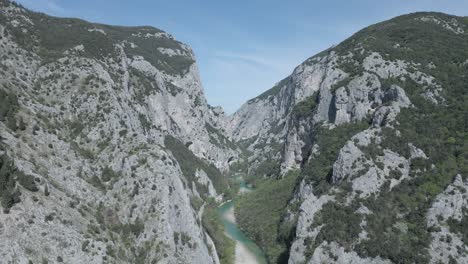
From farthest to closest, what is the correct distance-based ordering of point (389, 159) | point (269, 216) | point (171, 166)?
point (269, 216) < point (389, 159) < point (171, 166)

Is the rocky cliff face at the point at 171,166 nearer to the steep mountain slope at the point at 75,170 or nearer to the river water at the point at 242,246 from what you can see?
the steep mountain slope at the point at 75,170

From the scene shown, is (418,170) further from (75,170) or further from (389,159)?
(75,170)

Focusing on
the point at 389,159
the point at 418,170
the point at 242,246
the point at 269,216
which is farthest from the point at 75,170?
the point at 269,216

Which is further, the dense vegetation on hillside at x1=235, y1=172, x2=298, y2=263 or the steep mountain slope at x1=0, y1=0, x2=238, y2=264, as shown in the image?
the dense vegetation on hillside at x1=235, y1=172, x2=298, y2=263

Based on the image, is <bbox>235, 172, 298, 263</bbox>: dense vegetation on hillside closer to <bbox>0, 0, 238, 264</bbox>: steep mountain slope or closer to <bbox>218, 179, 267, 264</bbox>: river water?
<bbox>218, 179, 267, 264</bbox>: river water

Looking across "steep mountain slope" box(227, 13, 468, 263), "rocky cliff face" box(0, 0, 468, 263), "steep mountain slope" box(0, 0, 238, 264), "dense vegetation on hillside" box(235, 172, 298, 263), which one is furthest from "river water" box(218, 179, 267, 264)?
"steep mountain slope" box(0, 0, 238, 264)

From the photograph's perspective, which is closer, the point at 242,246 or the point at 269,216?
the point at 242,246
